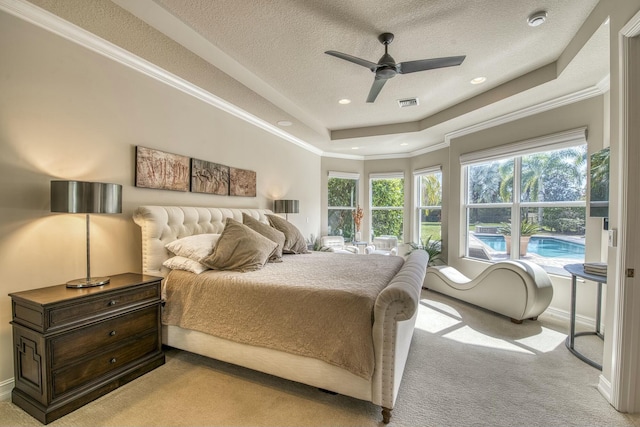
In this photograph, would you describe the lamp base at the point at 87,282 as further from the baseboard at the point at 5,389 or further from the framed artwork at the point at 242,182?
the framed artwork at the point at 242,182

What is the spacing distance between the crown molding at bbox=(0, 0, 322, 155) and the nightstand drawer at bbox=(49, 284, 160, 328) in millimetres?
2068

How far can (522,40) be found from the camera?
8.59 feet

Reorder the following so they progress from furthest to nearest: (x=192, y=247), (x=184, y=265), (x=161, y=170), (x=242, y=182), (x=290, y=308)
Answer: (x=242, y=182) < (x=161, y=170) < (x=192, y=247) < (x=184, y=265) < (x=290, y=308)

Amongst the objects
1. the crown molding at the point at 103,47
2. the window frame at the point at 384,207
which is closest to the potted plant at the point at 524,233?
the window frame at the point at 384,207

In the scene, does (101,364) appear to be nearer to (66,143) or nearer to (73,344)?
(73,344)

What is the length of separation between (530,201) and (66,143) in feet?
17.7

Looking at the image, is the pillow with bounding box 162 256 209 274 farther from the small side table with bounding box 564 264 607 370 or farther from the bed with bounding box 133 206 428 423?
the small side table with bounding box 564 264 607 370

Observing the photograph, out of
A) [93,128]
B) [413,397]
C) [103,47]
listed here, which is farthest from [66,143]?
[413,397]

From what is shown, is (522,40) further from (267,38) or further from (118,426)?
(118,426)

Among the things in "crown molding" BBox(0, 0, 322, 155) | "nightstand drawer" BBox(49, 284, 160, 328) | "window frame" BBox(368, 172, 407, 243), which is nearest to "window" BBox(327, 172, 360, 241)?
"window frame" BBox(368, 172, 407, 243)

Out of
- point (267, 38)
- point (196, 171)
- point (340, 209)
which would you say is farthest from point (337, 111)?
point (340, 209)

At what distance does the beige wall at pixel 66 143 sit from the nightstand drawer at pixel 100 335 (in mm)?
551

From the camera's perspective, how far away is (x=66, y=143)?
2234mm

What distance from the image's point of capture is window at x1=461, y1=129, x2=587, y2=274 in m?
3.54
